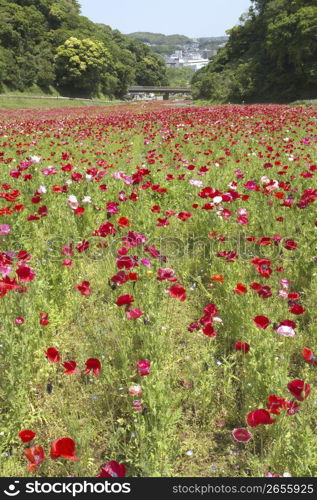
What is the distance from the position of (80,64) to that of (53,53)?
6634 mm

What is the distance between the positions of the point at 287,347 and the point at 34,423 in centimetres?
170

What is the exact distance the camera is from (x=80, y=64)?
6450cm

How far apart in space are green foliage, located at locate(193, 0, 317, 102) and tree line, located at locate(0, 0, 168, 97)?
23412 mm

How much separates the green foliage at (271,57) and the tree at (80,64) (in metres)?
22.4

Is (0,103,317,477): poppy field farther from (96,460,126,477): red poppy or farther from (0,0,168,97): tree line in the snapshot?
(0,0,168,97): tree line

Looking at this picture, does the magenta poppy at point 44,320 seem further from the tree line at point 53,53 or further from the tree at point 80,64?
the tree at point 80,64

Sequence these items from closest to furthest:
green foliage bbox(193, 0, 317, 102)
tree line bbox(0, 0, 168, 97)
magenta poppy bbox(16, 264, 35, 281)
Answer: magenta poppy bbox(16, 264, 35, 281) < green foliage bbox(193, 0, 317, 102) < tree line bbox(0, 0, 168, 97)

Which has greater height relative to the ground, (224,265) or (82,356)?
(224,265)

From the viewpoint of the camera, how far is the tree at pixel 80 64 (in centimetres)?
6450

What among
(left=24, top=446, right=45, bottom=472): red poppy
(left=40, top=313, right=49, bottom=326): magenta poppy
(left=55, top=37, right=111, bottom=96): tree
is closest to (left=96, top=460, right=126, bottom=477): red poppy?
(left=24, top=446, right=45, bottom=472): red poppy

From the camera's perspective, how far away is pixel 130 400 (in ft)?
7.21

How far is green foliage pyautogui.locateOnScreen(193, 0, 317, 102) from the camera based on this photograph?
126 ft

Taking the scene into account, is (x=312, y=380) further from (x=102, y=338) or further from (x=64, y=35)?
(x=64, y=35)

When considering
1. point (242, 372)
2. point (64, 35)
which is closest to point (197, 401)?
point (242, 372)
